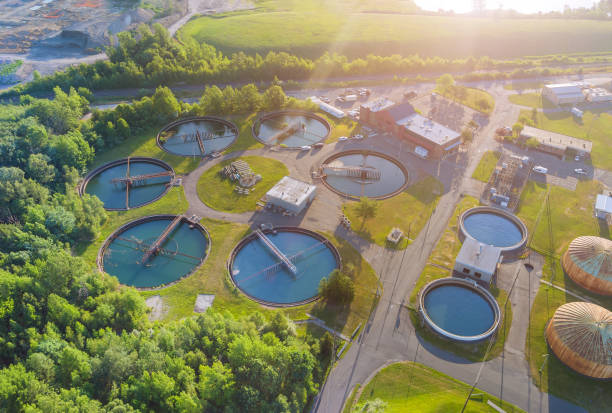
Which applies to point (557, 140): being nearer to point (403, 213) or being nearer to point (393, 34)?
point (403, 213)

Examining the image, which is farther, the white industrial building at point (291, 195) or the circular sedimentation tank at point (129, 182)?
the circular sedimentation tank at point (129, 182)

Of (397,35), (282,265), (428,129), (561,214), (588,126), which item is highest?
(397,35)

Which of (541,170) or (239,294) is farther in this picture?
(541,170)

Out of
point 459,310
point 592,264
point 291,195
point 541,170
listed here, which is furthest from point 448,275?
point 541,170

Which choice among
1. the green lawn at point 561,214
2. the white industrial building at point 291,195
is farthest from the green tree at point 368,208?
the green lawn at point 561,214

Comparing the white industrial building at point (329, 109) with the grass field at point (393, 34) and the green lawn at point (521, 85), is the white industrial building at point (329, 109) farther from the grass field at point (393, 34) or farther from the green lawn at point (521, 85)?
the green lawn at point (521, 85)

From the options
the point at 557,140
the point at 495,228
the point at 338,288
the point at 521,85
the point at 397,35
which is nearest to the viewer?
the point at 338,288

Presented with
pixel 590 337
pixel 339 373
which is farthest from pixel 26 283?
pixel 590 337
